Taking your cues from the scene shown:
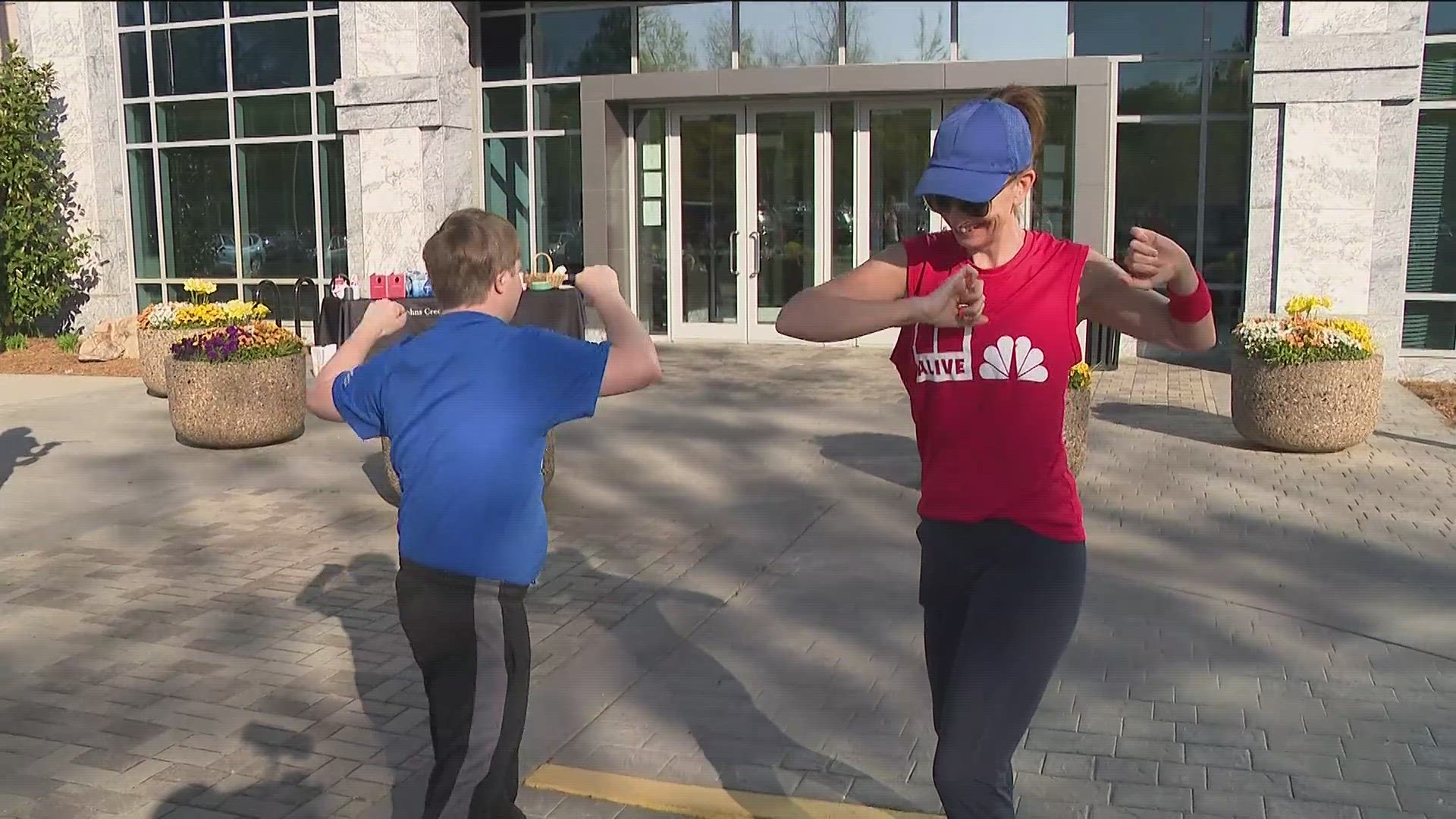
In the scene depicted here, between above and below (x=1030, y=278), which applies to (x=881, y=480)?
below

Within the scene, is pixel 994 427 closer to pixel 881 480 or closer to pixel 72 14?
pixel 881 480

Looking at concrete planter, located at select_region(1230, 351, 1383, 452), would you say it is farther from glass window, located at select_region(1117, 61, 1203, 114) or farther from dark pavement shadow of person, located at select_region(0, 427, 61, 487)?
dark pavement shadow of person, located at select_region(0, 427, 61, 487)

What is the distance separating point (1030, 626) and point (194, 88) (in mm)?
16587

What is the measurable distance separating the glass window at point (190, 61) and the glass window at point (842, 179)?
7.76 metres

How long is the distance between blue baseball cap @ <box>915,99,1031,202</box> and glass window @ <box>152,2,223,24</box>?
15917 millimetres

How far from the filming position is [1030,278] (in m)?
2.87

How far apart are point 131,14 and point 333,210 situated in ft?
12.8

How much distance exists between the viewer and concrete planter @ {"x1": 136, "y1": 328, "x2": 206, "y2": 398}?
11.8 m

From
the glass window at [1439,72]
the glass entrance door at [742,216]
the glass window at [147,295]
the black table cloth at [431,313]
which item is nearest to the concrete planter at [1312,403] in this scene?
the black table cloth at [431,313]

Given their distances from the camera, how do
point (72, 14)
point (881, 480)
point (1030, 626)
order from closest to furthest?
point (1030, 626) → point (881, 480) → point (72, 14)

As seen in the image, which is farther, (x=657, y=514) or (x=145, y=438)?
(x=145, y=438)

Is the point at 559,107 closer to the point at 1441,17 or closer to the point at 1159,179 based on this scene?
the point at 1159,179

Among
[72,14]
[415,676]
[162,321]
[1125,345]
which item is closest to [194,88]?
[72,14]

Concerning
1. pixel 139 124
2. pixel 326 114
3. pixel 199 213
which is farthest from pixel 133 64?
pixel 326 114
